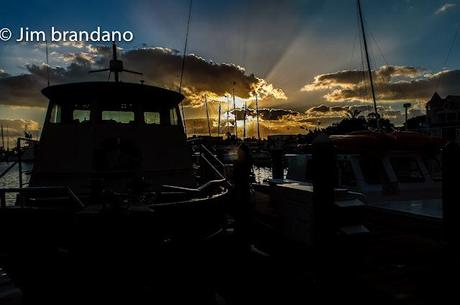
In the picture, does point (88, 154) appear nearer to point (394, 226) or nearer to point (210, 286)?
point (210, 286)

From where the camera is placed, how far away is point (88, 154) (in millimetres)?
8750

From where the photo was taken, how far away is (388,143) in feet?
44.5

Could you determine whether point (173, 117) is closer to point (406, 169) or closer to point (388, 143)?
point (388, 143)

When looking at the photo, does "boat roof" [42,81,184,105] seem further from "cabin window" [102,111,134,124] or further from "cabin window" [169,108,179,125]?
"cabin window" [169,108,179,125]

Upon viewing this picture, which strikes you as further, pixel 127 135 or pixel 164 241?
pixel 127 135

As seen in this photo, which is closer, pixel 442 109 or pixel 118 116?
pixel 118 116

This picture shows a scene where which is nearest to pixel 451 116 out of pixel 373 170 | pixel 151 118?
pixel 373 170

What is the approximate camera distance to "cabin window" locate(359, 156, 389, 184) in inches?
539

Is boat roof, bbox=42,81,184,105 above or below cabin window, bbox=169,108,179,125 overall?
above

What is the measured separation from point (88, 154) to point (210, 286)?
14.1 feet

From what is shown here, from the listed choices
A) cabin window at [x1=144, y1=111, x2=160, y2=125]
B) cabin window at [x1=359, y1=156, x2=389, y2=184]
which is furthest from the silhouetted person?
cabin window at [x1=359, y1=156, x2=389, y2=184]

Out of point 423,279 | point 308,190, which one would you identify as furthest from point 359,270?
point 308,190

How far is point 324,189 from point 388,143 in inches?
311

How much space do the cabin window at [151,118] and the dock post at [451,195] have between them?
291 inches
